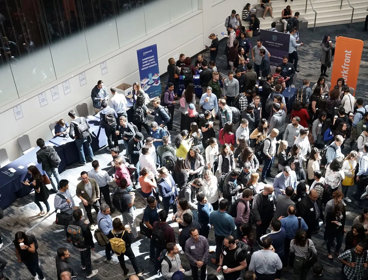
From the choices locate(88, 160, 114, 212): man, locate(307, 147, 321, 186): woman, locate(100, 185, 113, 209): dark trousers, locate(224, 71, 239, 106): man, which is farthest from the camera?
locate(224, 71, 239, 106): man

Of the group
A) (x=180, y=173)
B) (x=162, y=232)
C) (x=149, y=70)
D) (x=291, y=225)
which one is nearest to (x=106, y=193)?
(x=180, y=173)

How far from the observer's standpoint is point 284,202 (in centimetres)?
811

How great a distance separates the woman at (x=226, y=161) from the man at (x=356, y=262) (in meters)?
3.00

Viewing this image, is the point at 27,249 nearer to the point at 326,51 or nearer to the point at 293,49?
the point at 293,49

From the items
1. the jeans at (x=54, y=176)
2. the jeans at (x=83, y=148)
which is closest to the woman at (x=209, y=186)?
the jeans at (x=54, y=176)

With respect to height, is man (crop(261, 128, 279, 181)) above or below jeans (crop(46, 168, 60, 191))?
above

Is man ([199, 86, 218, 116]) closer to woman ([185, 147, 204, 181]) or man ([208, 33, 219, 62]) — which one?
woman ([185, 147, 204, 181])

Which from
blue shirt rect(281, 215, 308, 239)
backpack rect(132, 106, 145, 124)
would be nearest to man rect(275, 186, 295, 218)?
blue shirt rect(281, 215, 308, 239)

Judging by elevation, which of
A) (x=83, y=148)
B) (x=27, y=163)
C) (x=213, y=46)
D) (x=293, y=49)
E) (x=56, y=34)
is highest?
(x=56, y=34)

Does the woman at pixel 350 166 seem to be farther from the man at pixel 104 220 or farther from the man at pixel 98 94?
the man at pixel 98 94

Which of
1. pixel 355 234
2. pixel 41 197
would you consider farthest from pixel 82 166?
pixel 355 234

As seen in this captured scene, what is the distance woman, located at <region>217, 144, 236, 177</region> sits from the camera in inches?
375

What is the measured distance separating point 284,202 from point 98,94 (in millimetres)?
6695

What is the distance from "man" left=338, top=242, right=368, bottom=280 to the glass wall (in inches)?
339
